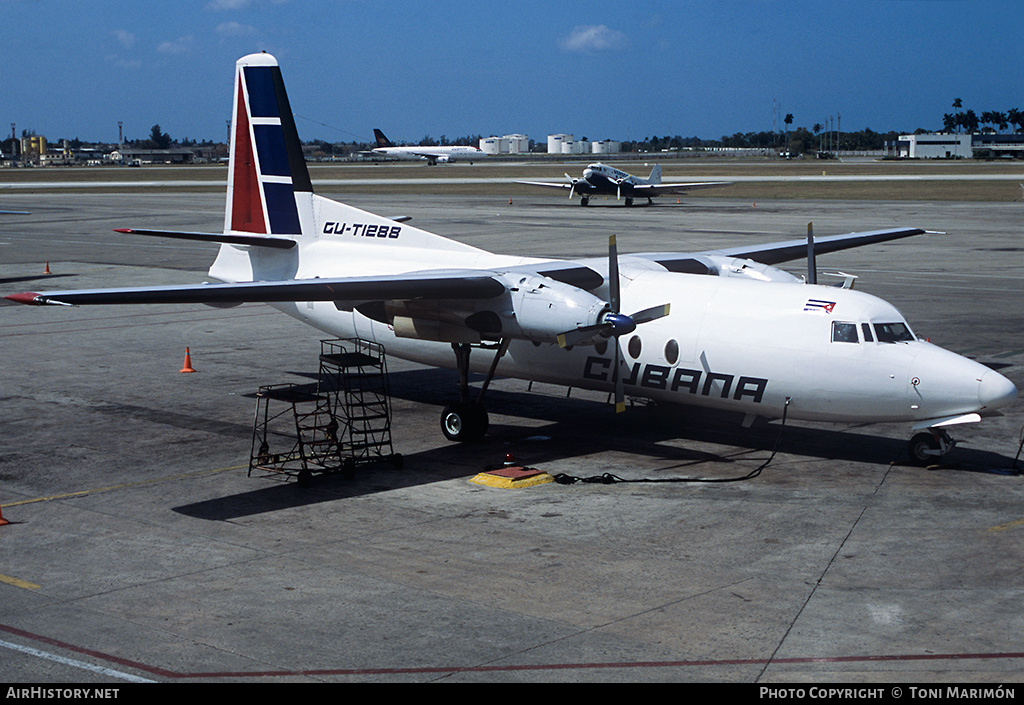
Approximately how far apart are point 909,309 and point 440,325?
70.5ft

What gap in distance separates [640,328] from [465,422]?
12.4 ft

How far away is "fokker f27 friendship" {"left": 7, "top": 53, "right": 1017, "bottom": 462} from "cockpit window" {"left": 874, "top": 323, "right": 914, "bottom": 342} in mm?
22

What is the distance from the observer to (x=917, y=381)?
17594mm

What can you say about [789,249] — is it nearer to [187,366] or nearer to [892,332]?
[892,332]

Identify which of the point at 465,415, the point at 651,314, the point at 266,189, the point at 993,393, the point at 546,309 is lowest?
the point at 465,415

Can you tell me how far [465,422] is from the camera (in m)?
20.5

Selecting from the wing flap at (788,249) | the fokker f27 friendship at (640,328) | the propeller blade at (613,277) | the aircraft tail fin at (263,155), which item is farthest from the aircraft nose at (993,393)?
the aircraft tail fin at (263,155)

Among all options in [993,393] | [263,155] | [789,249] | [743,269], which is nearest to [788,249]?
[789,249]

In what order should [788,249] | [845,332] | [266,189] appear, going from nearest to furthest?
1. [845,332]
2. [266,189]
3. [788,249]

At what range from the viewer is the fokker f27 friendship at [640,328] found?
17.8 m

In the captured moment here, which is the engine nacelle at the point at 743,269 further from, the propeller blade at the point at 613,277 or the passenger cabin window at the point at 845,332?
the propeller blade at the point at 613,277

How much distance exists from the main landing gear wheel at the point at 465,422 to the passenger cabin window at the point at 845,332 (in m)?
6.62
